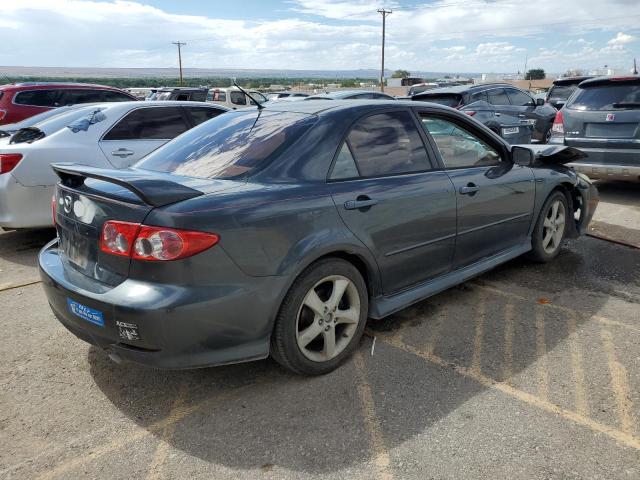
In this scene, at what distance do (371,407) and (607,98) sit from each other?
6.90m

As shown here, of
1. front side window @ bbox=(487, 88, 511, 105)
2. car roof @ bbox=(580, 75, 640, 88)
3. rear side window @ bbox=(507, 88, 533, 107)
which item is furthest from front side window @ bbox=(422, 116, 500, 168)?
rear side window @ bbox=(507, 88, 533, 107)

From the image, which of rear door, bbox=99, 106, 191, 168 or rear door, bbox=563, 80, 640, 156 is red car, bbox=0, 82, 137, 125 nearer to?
rear door, bbox=99, 106, 191, 168

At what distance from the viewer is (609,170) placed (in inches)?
298

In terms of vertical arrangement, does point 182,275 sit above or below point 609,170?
above

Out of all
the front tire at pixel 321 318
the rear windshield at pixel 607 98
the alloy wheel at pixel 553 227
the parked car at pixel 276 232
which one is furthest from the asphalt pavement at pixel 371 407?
the rear windshield at pixel 607 98

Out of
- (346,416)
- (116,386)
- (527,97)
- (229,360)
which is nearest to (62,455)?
(116,386)

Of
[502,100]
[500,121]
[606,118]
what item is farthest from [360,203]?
[502,100]

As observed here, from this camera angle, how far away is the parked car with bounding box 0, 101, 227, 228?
5277 millimetres

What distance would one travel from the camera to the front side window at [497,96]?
1113cm

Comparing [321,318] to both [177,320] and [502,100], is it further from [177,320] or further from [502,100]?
[502,100]

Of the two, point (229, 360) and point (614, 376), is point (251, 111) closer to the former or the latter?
point (229, 360)

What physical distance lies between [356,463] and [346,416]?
352 mm

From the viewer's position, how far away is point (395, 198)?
10.9 ft

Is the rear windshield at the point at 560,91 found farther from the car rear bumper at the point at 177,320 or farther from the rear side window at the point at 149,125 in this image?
the car rear bumper at the point at 177,320
